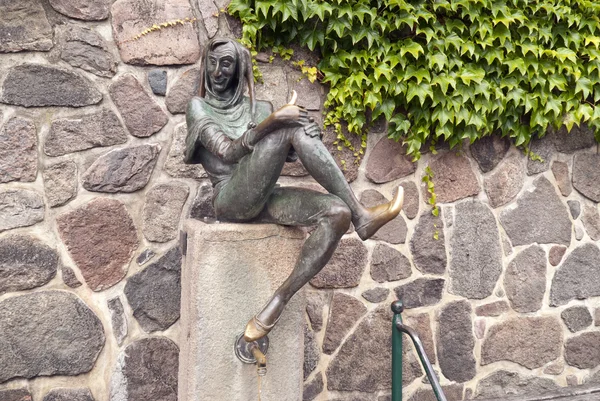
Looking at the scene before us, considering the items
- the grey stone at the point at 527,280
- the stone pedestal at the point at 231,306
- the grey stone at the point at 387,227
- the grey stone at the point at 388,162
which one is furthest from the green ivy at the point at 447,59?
the stone pedestal at the point at 231,306

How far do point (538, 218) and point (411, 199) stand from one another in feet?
2.48

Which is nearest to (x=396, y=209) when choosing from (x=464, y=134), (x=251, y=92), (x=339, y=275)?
(x=251, y=92)

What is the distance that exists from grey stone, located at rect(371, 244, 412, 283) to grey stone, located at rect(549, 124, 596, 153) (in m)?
1.11

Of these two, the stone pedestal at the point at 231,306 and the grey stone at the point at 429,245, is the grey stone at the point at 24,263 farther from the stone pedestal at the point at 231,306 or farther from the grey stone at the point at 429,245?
the grey stone at the point at 429,245

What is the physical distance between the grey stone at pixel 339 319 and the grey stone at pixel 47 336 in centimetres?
107

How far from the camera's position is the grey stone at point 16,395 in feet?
7.54

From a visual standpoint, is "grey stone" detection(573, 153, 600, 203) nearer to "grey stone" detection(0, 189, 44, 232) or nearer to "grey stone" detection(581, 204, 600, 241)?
"grey stone" detection(581, 204, 600, 241)

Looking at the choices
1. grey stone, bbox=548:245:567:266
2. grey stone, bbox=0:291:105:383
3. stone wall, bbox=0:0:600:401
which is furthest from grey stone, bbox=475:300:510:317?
grey stone, bbox=0:291:105:383

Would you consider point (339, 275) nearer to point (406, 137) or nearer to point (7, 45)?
point (406, 137)

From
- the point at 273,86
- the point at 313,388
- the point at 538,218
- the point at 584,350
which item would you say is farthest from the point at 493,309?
the point at 273,86

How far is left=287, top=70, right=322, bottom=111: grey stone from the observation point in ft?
9.12

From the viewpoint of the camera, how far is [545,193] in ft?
10.3

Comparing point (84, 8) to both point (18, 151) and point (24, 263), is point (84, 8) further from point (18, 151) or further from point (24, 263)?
point (24, 263)

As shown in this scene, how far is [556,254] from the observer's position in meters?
3.17
